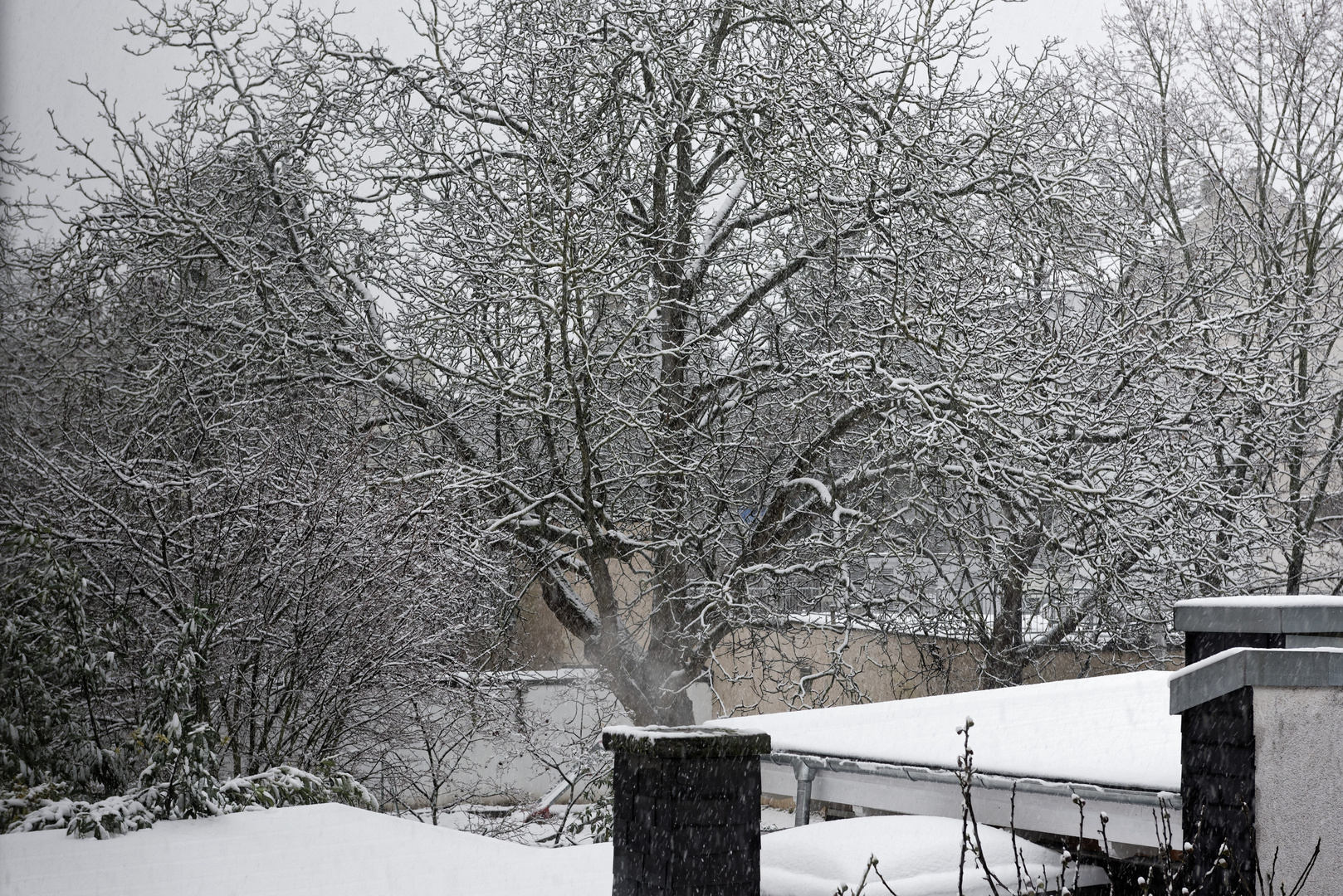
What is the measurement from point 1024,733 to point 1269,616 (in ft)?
5.73

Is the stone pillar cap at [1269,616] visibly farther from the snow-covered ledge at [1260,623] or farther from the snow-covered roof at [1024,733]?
the snow-covered roof at [1024,733]

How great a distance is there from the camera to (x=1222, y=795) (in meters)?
3.35

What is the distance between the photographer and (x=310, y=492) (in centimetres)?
809

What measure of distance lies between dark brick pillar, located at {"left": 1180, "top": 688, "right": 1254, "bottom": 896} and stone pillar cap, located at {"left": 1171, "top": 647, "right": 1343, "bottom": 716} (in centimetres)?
6

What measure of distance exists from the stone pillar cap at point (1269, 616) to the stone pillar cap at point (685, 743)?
4.73 feet

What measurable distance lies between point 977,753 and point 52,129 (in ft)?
28.6

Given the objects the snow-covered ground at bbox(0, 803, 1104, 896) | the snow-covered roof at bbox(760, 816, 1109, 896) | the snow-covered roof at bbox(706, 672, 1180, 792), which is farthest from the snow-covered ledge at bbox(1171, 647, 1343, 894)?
the snow-covered ground at bbox(0, 803, 1104, 896)

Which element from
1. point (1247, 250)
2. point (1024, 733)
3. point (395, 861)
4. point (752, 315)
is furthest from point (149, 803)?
point (1247, 250)

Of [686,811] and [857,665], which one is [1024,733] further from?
[857,665]

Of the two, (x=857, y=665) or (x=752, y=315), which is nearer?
(x=752, y=315)

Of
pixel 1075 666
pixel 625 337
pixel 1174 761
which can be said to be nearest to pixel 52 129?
pixel 625 337

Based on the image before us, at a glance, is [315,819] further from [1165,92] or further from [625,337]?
[1165,92]

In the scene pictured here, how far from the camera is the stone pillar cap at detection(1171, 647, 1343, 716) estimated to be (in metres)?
3.22

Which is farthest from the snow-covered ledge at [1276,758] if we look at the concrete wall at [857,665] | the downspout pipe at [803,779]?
the concrete wall at [857,665]
